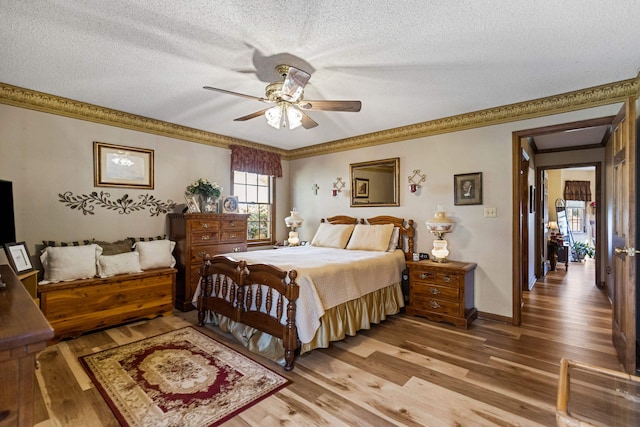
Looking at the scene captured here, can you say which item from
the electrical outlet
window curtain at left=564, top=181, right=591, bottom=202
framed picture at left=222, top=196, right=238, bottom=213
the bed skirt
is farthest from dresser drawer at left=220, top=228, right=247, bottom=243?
window curtain at left=564, top=181, right=591, bottom=202

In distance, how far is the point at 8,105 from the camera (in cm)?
294

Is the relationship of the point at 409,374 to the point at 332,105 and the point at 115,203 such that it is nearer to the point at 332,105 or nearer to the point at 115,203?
the point at 332,105

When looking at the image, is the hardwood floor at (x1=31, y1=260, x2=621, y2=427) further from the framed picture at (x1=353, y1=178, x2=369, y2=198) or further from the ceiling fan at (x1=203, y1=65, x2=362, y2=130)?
the ceiling fan at (x1=203, y1=65, x2=362, y2=130)

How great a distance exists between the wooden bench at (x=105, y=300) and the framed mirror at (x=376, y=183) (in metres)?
2.83

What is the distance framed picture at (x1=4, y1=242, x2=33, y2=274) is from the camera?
2473 millimetres

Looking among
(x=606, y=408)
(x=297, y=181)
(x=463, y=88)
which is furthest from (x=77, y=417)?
(x=297, y=181)

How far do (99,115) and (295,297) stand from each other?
3147mm

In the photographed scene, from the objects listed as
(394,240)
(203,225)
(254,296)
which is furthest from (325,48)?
(203,225)

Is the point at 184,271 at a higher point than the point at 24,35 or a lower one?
lower

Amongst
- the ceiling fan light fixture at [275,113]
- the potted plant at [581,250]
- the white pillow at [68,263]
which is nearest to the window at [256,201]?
the white pillow at [68,263]

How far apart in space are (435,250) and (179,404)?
2960 millimetres

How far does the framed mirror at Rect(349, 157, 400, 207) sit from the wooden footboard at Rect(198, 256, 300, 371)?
7.85ft

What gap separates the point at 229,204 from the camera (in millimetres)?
4570

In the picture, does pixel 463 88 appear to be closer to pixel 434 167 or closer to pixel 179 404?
pixel 434 167
